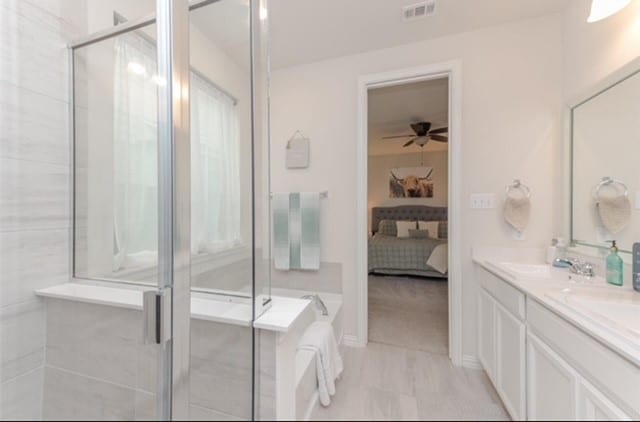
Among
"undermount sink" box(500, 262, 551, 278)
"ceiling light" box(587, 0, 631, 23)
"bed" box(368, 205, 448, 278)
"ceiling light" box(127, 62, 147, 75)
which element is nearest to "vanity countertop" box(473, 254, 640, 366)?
"undermount sink" box(500, 262, 551, 278)

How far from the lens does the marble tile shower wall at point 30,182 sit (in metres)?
0.95

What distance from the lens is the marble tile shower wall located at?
947 mm

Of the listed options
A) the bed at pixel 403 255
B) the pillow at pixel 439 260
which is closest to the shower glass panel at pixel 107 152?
the bed at pixel 403 255

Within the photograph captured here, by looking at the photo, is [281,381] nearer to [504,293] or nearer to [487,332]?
[504,293]

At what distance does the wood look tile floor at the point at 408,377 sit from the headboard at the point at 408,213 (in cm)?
219

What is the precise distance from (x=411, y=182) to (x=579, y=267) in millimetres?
3436

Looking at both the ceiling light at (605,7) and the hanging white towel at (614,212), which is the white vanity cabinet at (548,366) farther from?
the ceiling light at (605,7)

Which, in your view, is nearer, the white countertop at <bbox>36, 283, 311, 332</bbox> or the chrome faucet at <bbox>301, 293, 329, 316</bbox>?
the white countertop at <bbox>36, 283, 311, 332</bbox>

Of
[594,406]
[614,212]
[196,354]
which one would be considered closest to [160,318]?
[196,354]

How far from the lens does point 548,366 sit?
92cm

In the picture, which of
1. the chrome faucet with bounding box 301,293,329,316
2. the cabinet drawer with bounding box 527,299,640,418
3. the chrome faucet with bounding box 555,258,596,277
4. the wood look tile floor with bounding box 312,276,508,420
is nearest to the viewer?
the cabinet drawer with bounding box 527,299,640,418

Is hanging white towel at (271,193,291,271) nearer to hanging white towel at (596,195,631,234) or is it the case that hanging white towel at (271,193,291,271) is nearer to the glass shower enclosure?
the glass shower enclosure

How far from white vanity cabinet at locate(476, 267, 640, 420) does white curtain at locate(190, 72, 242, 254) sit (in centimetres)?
114

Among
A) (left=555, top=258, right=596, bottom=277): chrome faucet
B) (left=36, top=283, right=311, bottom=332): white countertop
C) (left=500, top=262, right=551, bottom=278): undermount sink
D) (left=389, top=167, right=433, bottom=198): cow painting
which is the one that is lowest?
(left=500, top=262, right=551, bottom=278): undermount sink
